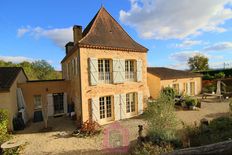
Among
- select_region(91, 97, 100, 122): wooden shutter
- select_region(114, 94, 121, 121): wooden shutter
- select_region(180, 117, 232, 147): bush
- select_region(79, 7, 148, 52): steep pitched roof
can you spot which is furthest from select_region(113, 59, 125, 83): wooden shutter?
select_region(180, 117, 232, 147): bush

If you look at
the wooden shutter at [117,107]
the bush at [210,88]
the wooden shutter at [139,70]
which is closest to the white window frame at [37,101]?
the wooden shutter at [117,107]

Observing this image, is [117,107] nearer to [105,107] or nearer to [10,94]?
[105,107]

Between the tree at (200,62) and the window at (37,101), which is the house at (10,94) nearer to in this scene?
the window at (37,101)

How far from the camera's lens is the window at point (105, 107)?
12272 millimetres

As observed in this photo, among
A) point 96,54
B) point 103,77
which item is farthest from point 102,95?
point 96,54

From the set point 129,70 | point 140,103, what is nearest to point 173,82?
point 140,103

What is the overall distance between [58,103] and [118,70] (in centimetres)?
687

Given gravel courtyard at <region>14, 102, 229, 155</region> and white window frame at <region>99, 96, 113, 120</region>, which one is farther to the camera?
white window frame at <region>99, 96, 113, 120</region>

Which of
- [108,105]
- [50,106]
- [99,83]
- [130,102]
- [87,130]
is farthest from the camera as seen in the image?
[50,106]

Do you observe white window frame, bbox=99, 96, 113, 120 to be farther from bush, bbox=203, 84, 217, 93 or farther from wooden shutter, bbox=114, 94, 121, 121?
bush, bbox=203, 84, 217, 93

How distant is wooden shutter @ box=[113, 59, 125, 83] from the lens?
12.6 metres

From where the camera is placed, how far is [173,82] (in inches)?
835

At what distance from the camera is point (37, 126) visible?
1233 centimetres

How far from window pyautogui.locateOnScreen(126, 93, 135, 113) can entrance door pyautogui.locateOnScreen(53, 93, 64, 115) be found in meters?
6.23
